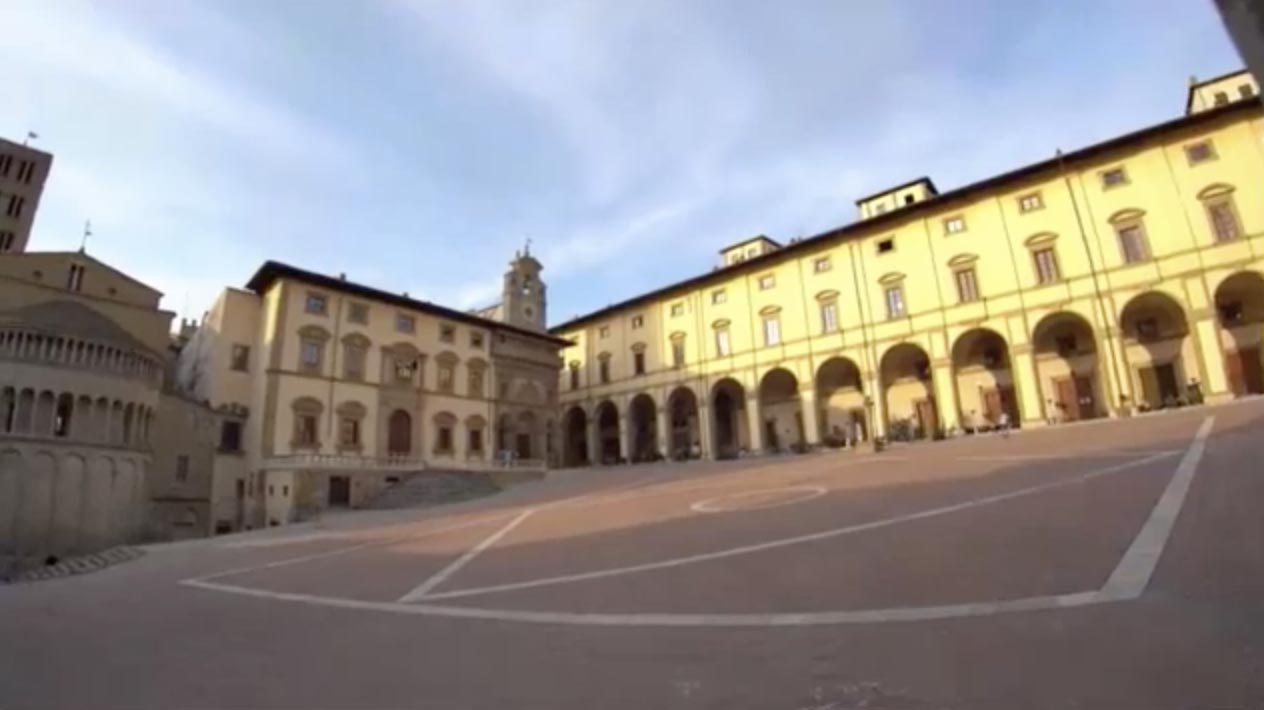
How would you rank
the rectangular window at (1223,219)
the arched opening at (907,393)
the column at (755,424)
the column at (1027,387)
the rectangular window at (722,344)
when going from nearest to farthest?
the rectangular window at (1223,219)
the column at (1027,387)
the arched opening at (907,393)
the column at (755,424)
the rectangular window at (722,344)

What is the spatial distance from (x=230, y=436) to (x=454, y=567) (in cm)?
2731

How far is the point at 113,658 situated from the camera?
6094 millimetres

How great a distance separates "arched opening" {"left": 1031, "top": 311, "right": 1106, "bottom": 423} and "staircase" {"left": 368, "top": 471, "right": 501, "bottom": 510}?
27538mm

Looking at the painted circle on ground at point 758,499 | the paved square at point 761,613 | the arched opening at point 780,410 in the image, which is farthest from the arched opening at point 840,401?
the paved square at point 761,613

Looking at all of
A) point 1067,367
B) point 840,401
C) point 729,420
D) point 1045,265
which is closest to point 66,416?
point 729,420

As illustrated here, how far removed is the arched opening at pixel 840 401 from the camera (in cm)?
3759

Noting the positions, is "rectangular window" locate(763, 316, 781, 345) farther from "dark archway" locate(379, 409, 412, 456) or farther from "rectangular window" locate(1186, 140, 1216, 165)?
"dark archway" locate(379, 409, 412, 456)

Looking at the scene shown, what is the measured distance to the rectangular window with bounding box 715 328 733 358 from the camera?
42.5 meters

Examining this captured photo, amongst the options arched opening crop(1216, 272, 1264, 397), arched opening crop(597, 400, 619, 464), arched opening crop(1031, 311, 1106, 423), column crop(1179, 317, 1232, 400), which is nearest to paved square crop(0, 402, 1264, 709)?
column crop(1179, 317, 1232, 400)

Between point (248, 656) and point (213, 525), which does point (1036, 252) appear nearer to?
point (248, 656)

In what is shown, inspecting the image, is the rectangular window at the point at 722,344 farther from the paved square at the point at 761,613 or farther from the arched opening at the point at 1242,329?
the paved square at the point at 761,613

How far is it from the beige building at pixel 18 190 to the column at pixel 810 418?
203 ft

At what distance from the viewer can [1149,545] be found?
247 inches

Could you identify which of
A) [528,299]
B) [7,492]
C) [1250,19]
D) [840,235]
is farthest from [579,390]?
[1250,19]
